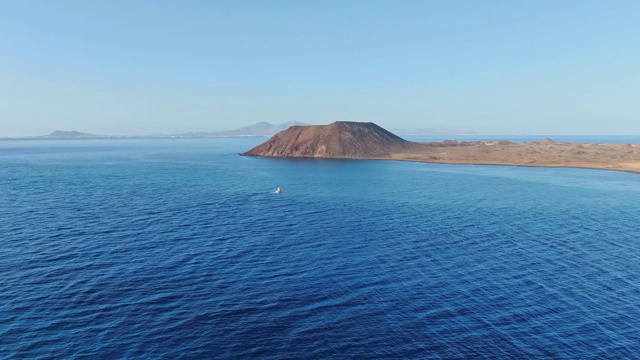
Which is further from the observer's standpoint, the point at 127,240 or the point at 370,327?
the point at 127,240

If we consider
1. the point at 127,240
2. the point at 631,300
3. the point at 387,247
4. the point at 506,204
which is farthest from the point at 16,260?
the point at 506,204

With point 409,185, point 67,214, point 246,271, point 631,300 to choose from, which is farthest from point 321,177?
point 631,300

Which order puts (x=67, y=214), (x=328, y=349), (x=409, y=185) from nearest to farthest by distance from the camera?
(x=328, y=349), (x=67, y=214), (x=409, y=185)

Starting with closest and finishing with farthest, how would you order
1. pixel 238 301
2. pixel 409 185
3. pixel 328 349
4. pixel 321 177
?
pixel 328 349 → pixel 238 301 → pixel 409 185 → pixel 321 177

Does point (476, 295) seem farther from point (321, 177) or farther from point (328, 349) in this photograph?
point (321, 177)

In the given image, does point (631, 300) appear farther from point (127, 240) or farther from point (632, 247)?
point (127, 240)

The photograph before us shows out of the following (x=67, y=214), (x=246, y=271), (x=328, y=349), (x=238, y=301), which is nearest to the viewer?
(x=328, y=349)
